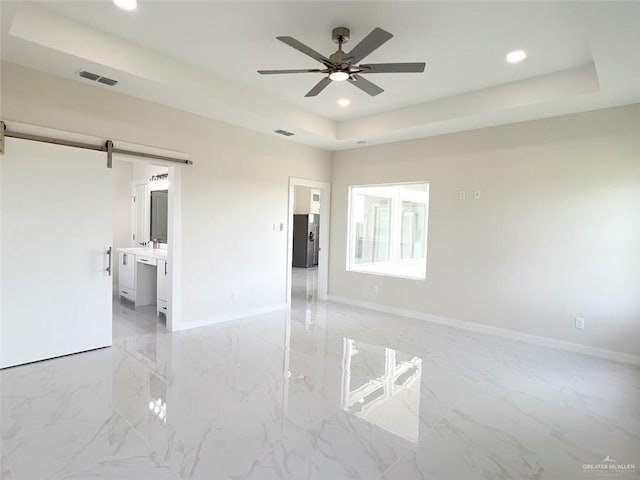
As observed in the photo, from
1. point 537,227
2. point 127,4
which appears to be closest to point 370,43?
point 127,4

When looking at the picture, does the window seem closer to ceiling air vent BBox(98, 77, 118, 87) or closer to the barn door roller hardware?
the barn door roller hardware

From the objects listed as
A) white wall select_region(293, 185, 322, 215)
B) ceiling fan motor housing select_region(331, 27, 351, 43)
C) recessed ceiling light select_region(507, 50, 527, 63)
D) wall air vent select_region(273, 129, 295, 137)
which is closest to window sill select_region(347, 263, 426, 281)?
wall air vent select_region(273, 129, 295, 137)

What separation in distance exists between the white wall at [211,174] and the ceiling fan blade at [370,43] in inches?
105

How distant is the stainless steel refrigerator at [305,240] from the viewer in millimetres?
11164

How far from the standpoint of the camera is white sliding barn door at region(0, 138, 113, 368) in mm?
3279

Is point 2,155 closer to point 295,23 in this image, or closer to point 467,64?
point 295,23

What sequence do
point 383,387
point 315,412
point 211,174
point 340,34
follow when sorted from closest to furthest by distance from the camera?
point 315,412 < point 340,34 < point 383,387 < point 211,174

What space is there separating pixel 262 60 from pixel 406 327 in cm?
385

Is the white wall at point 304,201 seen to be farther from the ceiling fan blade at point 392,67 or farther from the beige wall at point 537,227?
the ceiling fan blade at point 392,67

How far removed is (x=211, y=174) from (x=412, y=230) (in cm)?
340

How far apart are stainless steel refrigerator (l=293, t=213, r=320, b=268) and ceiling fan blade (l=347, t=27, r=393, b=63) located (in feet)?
27.9

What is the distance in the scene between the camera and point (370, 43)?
250 centimetres

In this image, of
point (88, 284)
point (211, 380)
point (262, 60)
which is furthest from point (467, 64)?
point (88, 284)

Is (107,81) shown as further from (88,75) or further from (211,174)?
(211,174)
